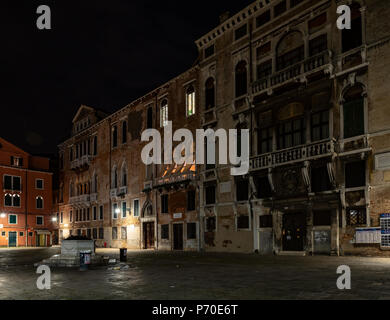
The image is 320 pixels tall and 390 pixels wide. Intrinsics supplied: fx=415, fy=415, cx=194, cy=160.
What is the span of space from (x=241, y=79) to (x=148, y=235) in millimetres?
17003

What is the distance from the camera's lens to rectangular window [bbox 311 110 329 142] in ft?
77.2

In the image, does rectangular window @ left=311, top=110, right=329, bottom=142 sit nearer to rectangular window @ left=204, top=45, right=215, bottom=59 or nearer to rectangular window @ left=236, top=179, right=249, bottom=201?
rectangular window @ left=236, top=179, right=249, bottom=201

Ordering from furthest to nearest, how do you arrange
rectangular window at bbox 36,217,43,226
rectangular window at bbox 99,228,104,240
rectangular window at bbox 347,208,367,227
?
rectangular window at bbox 36,217,43,226 → rectangular window at bbox 99,228,104,240 → rectangular window at bbox 347,208,367,227

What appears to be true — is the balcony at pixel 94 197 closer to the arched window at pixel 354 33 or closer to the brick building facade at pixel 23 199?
the brick building facade at pixel 23 199

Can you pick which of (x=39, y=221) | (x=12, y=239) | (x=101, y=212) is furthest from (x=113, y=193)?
(x=12, y=239)

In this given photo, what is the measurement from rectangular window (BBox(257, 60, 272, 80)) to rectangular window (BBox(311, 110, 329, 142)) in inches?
191

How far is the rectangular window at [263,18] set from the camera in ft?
90.2

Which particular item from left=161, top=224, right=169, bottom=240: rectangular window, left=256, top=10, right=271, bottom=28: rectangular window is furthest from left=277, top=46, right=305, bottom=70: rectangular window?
left=161, top=224, right=169, bottom=240: rectangular window
